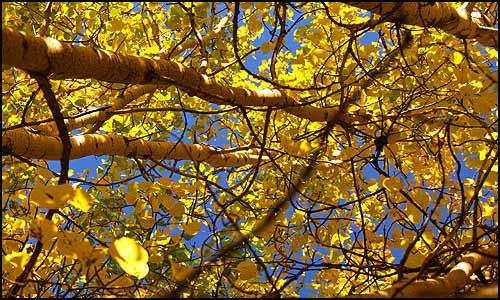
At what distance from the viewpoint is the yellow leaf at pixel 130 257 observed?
1.03m

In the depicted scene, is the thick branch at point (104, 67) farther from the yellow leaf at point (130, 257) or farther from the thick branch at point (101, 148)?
the yellow leaf at point (130, 257)

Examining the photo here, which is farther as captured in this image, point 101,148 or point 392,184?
point 101,148

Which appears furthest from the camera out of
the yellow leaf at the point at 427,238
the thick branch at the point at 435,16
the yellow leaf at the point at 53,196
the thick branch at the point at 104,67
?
the thick branch at the point at 435,16

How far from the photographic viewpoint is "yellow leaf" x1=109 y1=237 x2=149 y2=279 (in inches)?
40.6

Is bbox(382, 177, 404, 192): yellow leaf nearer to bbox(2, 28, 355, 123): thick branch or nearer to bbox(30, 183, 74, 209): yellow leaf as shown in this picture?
bbox(2, 28, 355, 123): thick branch

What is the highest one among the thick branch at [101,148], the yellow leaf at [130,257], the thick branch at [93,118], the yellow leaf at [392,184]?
the thick branch at [93,118]

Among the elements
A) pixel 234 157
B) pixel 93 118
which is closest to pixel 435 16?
pixel 234 157

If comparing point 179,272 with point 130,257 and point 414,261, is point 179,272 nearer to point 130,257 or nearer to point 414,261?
point 130,257

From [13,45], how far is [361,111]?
202 centimetres

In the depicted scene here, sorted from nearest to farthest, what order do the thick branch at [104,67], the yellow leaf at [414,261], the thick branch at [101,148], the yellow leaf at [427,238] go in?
the thick branch at [104,67]
the yellow leaf at [414,261]
the yellow leaf at [427,238]
the thick branch at [101,148]

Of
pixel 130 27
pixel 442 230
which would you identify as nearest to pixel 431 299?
pixel 442 230

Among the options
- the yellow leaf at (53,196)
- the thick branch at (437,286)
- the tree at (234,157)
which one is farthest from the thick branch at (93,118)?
the thick branch at (437,286)

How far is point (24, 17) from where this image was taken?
9.02ft

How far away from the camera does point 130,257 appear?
1.05 m
